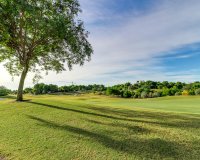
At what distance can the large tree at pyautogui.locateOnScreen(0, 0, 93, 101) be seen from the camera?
20.9m

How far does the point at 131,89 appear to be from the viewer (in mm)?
137625

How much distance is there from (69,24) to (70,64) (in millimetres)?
4430

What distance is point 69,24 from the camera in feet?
76.4

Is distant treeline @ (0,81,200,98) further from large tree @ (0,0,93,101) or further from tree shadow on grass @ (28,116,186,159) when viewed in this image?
tree shadow on grass @ (28,116,186,159)

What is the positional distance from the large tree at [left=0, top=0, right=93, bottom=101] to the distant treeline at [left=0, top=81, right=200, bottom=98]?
56228mm

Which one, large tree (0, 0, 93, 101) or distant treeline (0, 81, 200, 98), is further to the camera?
distant treeline (0, 81, 200, 98)

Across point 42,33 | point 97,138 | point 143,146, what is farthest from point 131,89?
point 143,146

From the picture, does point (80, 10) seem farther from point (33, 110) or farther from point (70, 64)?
point (33, 110)

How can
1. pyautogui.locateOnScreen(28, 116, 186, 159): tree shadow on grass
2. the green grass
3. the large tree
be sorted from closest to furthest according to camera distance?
pyautogui.locateOnScreen(28, 116, 186, 159): tree shadow on grass, the green grass, the large tree

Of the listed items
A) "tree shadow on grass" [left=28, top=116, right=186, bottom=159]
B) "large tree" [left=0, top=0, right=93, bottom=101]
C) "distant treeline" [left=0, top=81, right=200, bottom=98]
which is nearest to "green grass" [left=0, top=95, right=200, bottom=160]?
"tree shadow on grass" [left=28, top=116, right=186, bottom=159]

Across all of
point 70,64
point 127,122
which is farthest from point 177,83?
point 127,122

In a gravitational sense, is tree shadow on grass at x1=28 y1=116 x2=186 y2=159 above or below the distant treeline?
below

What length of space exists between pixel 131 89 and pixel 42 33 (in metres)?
117

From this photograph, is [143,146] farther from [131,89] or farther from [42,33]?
[131,89]
